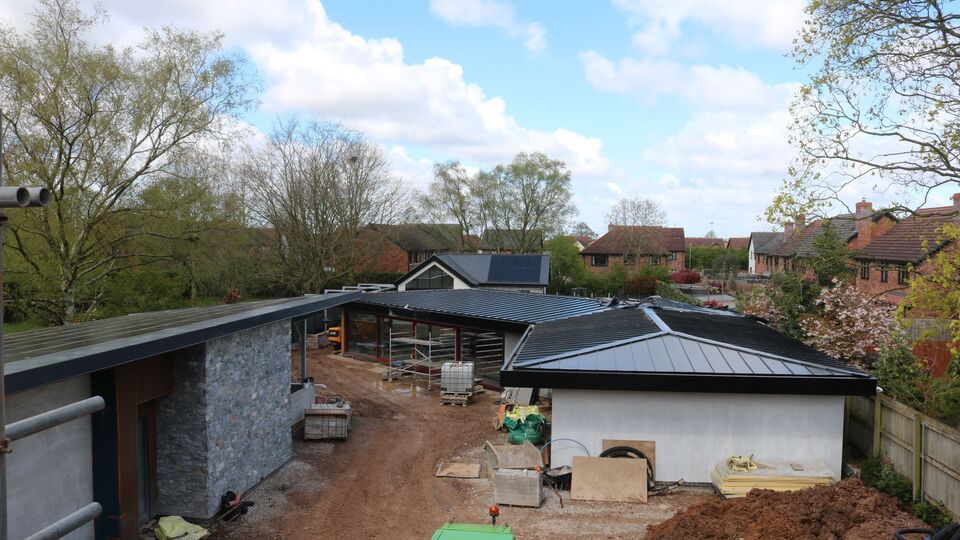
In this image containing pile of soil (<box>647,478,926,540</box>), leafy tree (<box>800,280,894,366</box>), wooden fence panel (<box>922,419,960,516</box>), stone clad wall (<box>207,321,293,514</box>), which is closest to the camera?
pile of soil (<box>647,478,926,540</box>)

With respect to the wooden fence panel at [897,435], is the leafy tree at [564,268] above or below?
above

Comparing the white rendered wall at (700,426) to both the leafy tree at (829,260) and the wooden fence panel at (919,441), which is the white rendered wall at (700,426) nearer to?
the wooden fence panel at (919,441)

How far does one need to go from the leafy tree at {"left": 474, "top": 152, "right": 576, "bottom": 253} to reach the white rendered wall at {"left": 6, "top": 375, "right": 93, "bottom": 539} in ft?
187

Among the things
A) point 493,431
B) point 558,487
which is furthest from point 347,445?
point 558,487

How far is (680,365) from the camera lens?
41.5 feet

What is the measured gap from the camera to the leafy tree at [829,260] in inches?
820

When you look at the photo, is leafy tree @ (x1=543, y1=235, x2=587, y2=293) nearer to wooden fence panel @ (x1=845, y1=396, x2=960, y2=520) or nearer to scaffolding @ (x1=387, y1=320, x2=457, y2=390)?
scaffolding @ (x1=387, y1=320, x2=457, y2=390)

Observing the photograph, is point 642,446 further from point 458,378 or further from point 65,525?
point 65,525

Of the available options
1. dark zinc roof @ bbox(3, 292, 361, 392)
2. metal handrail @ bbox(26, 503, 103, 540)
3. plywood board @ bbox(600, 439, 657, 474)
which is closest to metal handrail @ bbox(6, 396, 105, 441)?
metal handrail @ bbox(26, 503, 103, 540)

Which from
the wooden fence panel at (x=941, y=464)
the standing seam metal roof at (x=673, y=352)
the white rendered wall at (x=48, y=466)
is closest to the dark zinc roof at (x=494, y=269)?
the standing seam metal roof at (x=673, y=352)

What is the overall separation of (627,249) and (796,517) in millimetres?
54154

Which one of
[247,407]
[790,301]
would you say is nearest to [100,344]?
[247,407]

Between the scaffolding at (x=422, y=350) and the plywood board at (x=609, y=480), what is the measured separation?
35.6 ft

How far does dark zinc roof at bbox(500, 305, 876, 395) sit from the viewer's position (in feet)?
40.0
